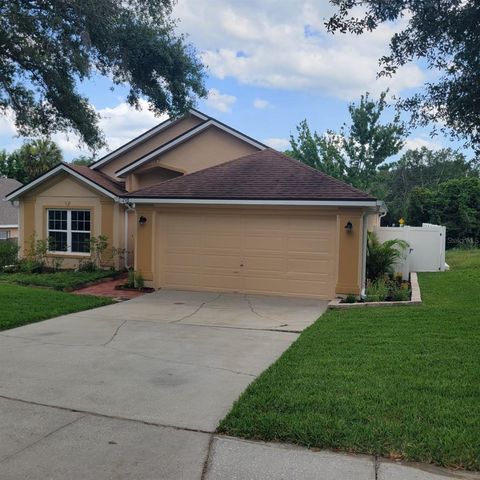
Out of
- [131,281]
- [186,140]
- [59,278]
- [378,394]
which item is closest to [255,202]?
[131,281]

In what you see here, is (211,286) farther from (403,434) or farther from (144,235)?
(403,434)

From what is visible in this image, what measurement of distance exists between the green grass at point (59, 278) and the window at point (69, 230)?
5.15ft

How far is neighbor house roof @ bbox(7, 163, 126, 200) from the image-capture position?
18.3 m

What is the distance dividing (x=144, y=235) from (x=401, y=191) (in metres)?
51.4

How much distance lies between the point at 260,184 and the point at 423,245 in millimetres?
8015

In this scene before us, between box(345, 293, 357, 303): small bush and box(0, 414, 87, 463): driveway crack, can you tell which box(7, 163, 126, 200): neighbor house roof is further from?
box(0, 414, 87, 463): driveway crack

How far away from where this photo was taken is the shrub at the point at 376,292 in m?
12.6

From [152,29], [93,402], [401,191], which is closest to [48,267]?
[152,29]

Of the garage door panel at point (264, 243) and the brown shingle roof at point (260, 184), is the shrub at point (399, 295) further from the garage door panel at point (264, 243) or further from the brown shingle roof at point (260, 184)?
the garage door panel at point (264, 243)

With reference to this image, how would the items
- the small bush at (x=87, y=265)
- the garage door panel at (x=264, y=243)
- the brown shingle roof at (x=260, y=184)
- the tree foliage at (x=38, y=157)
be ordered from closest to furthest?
the brown shingle roof at (x=260, y=184), the garage door panel at (x=264, y=243), the small bush at (x=87, y=265), the tree foliage at (x=38, y=157)

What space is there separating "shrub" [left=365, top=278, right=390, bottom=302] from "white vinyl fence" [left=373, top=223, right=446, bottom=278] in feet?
17.5

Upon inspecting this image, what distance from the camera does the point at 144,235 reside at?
49.6 ft

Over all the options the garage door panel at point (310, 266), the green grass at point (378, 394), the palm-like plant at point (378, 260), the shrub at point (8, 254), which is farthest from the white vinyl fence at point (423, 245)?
the shrub at point (8, 254)

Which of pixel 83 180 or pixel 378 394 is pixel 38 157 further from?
pixel 378 394
